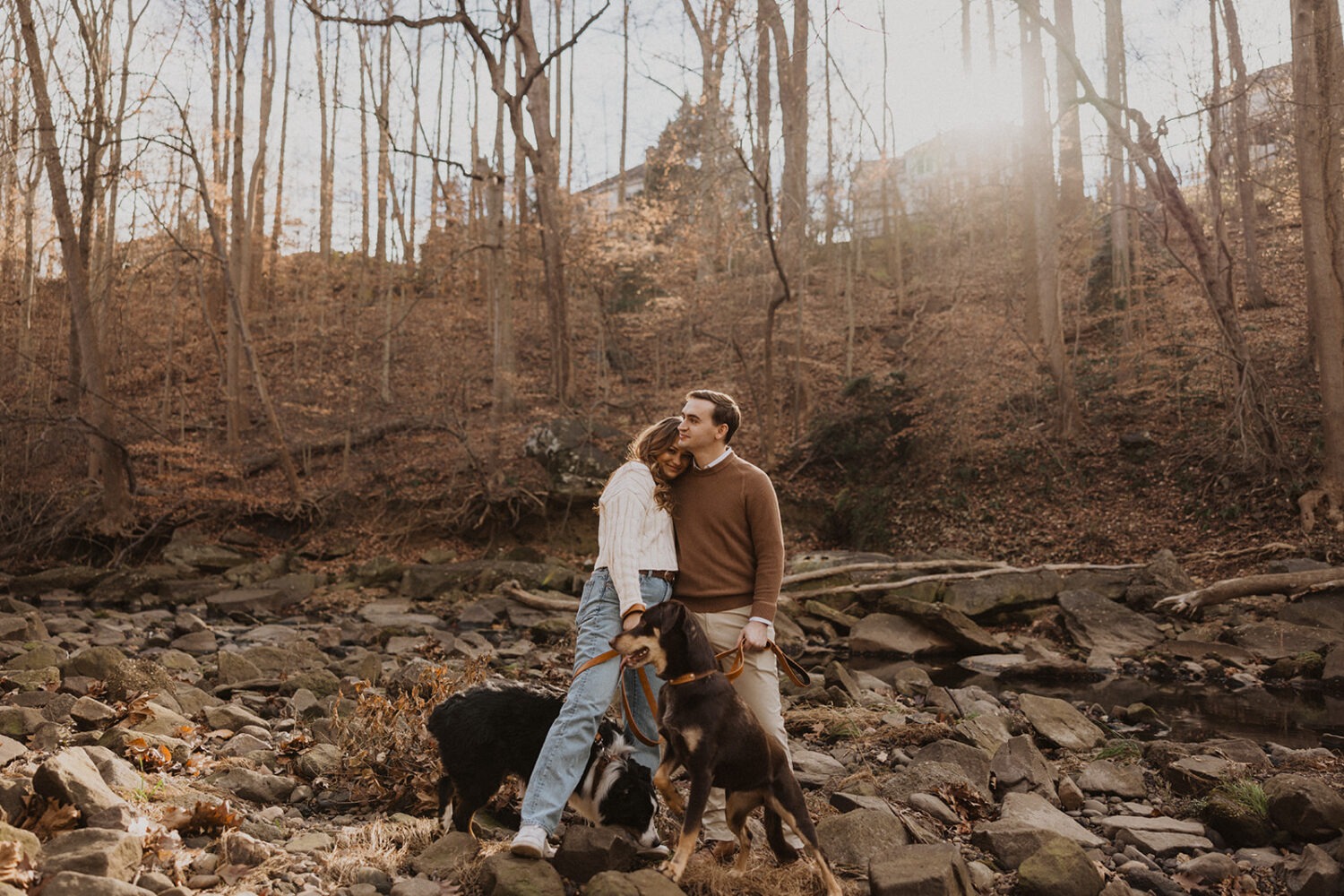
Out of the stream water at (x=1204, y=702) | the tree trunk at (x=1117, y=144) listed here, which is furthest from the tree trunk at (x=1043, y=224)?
the stream water at (x=1204, y=702)

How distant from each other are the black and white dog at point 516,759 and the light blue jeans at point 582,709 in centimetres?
15

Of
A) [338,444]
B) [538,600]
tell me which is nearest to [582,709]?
[538,600]

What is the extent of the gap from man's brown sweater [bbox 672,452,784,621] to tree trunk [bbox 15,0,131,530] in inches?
601

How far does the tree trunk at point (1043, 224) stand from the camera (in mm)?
17797

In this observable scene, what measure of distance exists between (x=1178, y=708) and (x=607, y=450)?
11.3 meters

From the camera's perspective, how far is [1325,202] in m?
13.4

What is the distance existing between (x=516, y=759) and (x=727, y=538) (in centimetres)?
139

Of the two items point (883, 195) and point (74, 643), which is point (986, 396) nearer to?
point (883, 195)

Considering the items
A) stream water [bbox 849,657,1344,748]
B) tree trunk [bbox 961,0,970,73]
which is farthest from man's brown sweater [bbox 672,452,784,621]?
tree trunk [bbox 961,0,970,73]

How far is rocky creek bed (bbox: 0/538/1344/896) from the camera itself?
3787mm

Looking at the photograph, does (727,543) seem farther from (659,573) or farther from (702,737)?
(702,737)

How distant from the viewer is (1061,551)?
15266 mm

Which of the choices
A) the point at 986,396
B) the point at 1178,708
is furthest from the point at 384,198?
the point at 1178,708

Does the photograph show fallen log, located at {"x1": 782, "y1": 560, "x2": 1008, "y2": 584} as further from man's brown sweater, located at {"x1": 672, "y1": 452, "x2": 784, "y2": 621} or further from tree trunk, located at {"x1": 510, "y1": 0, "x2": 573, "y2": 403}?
man's brown sweater, located at {"x1": 672, "y1": 452, "x2": 784, "y2": 621}
